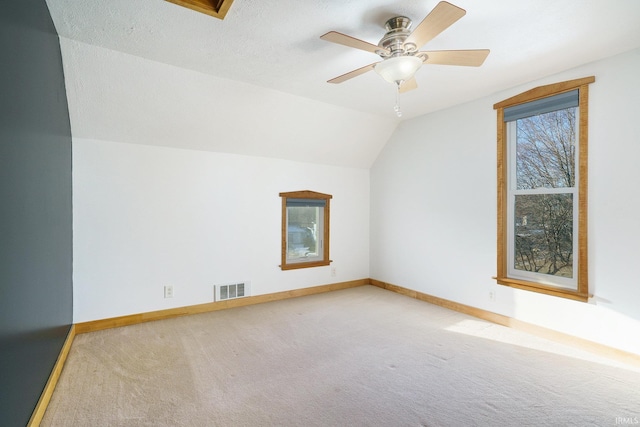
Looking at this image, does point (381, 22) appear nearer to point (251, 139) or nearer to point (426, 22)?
point (426, 22)

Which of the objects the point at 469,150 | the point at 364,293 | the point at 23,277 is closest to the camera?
the point at 23,277

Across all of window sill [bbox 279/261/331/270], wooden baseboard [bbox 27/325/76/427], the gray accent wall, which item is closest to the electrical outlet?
wooden baseboard [bbox 27/325/76/427]

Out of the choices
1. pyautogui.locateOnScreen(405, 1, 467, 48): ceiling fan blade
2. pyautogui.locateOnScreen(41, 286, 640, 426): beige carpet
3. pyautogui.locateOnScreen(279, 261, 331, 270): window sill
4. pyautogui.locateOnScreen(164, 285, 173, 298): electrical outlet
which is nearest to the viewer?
pyautogui.locateOnScreen(405, 1, 467, 48): ceiling fan blade

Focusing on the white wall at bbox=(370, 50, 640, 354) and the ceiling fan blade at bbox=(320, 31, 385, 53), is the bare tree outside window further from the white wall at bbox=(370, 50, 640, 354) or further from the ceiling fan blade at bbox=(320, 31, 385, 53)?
the ceiling fan blade at bbox=(320, 31, 385, 53)

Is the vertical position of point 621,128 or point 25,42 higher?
point 25,42

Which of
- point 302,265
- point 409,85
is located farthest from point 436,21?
point 302,265

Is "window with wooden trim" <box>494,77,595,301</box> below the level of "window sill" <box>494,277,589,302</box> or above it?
above

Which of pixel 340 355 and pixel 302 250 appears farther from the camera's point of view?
pixel 302 250

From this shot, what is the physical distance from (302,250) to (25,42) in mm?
3692

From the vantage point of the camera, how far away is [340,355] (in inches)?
105

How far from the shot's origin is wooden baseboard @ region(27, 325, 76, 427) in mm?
1733

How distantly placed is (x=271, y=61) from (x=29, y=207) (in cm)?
206

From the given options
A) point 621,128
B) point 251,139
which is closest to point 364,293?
point 251,139

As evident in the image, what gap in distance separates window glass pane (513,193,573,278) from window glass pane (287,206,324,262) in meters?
2.67
